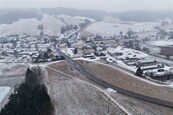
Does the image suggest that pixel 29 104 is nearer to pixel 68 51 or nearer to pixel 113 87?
pixel 113 87

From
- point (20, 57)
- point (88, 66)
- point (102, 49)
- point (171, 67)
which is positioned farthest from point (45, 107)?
point (102, 49)

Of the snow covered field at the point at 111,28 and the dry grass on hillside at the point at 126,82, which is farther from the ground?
the snow covered field at the point at 111,28

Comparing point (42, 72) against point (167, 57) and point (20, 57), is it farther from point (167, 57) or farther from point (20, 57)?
point (167, 57)

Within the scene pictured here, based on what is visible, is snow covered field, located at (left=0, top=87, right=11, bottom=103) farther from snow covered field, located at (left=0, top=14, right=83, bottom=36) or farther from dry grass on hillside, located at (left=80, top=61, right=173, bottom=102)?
snow covered field, located at (left=0, top=14, right=83, bottom=36)

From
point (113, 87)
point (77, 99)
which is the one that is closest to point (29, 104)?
point (77, 99)

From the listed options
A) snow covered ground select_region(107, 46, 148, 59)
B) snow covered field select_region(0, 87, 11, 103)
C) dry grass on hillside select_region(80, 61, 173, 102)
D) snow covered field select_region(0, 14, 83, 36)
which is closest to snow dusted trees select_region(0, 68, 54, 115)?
snow covered field select_region(0, 87, 11, 103)

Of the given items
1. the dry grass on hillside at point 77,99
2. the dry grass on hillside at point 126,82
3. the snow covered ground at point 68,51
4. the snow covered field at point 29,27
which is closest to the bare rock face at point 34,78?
the dry grass on hillside at point 77,99

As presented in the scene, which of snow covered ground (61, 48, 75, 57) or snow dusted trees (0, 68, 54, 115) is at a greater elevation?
snow dusted trees (0, 68, 54, 115)

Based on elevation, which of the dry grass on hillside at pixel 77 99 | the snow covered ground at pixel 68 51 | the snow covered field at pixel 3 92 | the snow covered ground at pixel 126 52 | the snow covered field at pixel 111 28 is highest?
the snow covered field at pixel 111 28

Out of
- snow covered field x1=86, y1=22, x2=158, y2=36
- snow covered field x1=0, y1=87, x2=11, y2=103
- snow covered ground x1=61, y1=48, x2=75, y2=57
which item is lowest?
snow covered field x1=0, y1=87, x2=11, y2=103

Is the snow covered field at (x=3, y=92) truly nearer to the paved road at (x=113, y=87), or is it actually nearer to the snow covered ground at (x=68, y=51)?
the paved road at (x=113, y=87)

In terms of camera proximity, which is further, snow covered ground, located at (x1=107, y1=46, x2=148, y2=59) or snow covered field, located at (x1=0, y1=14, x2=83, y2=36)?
snow covered field, located at (x1=0, y1=14, x2=83, y2=36)
